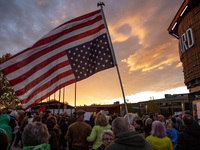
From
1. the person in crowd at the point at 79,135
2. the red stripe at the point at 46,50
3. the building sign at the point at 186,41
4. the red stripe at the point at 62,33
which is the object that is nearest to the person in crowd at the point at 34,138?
the person in crowd at the point at 79,135

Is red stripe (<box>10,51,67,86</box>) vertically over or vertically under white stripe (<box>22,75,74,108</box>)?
over

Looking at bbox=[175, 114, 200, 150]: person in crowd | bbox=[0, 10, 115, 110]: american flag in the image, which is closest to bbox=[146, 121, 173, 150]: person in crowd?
bbox=[175, 114, 200, 150]: person in crowd

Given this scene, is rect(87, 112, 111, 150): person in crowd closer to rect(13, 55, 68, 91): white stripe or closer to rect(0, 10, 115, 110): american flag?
rect(0, 10, 115, 110): american flag

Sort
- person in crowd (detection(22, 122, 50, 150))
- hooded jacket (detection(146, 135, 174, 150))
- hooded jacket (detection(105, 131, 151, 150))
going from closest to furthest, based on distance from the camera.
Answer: hooded jacket (detection(105, 131, 151, 150)), person in crowd (detection(22, 122, 50, 150)), hooded jacket (detection(146, 135, 174, 150))

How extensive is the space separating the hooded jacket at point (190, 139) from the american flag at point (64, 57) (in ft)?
10.2

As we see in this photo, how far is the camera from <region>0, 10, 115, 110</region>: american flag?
236 inches

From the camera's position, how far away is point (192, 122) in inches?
160

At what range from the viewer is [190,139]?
385 centimetres

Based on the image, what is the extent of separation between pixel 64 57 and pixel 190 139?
15.7 ft

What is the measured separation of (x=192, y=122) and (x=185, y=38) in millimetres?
17822

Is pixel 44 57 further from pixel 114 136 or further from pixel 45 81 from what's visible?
pixel 114 136

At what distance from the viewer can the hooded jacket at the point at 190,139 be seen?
3816 mm

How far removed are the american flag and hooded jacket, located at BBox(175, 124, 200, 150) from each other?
3.10 m

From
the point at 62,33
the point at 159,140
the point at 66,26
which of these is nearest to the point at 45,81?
the point at 62,33
